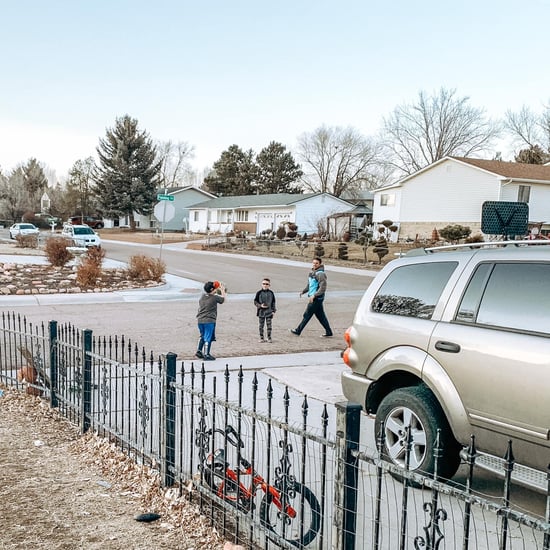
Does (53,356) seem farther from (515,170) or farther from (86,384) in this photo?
(515,170)

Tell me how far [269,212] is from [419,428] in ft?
171

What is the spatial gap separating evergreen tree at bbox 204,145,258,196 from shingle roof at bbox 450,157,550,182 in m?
42.1

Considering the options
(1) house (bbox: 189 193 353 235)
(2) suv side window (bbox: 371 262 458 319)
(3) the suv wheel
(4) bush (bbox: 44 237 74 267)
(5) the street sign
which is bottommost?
(3) the suv wheel

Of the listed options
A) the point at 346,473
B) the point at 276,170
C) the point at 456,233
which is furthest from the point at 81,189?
the point at 346,473

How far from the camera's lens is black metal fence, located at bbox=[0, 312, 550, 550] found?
2.88m

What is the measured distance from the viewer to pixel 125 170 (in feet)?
204

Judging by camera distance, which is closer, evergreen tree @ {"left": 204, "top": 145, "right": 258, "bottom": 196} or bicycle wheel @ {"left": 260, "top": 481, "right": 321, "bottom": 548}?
bicycle wheel @ {"left": 260, "top": 481, "right": 321, "bottom": 548}

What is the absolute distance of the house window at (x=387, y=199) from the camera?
152 ft

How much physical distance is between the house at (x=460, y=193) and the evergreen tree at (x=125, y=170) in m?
27.9

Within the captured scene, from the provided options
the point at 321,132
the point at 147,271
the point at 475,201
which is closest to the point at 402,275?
the point at 147,271

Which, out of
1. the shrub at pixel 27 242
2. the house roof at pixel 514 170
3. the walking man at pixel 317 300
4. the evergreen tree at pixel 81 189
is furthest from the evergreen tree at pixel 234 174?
the walking man at pixel 317 300

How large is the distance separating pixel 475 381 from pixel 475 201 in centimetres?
3728

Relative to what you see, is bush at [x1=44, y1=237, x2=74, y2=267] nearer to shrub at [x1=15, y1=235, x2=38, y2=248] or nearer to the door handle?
shrub at [x1=15, y1=235, x2=38, y2=248]

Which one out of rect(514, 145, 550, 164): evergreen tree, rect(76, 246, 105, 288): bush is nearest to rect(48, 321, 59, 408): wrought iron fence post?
rect(76, 246, 105, 288): bush
